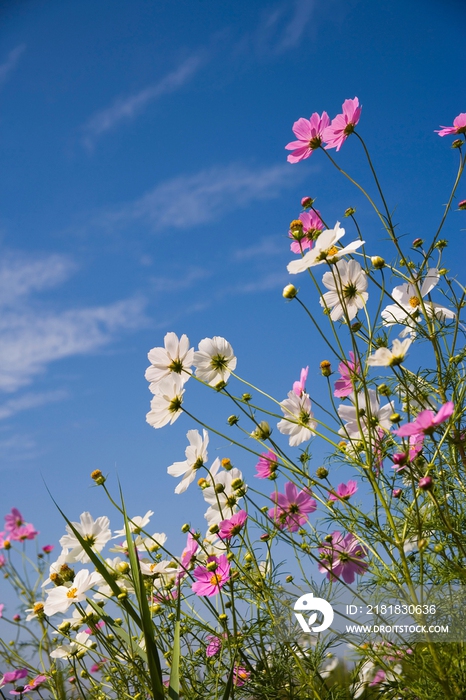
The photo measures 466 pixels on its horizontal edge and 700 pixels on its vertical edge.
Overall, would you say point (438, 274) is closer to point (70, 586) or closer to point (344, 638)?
point (344, 638)

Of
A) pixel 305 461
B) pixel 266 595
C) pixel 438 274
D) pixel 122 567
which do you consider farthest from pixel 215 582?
pixel 438 274

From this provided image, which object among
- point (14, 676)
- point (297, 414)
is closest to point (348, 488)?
point (297, 414)

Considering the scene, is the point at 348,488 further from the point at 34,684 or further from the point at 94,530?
the point at 34,684

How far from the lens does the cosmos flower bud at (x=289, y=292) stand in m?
1.13

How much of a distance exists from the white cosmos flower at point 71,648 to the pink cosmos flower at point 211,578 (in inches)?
16.3

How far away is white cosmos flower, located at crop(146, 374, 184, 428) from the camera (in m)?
1.26

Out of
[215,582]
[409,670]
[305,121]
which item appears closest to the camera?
[409,670]

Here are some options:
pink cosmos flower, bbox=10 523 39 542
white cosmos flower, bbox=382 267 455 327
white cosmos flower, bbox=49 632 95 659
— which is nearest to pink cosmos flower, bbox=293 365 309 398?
white cosmos flower, bbox=382 267 455 327

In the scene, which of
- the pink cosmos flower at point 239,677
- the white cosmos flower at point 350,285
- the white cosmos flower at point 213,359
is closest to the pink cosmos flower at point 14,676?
the pink cosmos flower at point 239,677

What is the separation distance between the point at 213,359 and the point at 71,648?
34.4 inches

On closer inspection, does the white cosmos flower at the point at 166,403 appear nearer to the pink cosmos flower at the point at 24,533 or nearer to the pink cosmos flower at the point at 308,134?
the pink cosmos flower at the point at 308,134

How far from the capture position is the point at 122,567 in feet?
4.42

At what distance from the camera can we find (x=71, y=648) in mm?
1520

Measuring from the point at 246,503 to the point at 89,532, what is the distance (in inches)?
17.6
